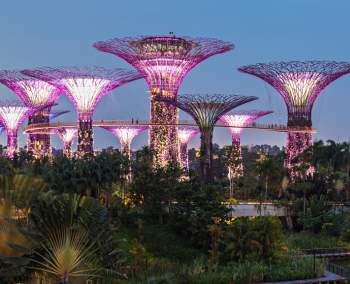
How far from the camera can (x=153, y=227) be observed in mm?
25516

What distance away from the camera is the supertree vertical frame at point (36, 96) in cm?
4316

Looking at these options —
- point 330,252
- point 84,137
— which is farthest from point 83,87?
point 330,252

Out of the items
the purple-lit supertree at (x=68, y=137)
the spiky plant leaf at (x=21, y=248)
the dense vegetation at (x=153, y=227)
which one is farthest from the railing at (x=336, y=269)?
the purple-lit supertree at (x=68, y=137)

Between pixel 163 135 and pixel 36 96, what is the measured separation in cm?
1743

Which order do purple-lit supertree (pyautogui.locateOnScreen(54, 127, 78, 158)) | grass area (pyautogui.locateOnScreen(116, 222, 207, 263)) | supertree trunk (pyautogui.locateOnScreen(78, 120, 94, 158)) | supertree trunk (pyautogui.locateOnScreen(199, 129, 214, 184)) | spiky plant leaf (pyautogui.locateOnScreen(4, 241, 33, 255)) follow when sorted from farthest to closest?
purple-lit supertree (pyautogui.locateOnScreen(54, 127, 78, 158)), supertree trunk (pyautogui.locateOnScreen(78, 120, 94, 158)), supertree trunk (pyautogui.locateOnScreen(199, 129, 214, 184)), grass area (pyautogui.locateOnScreen(116, 222, 207, 263)), spiky plant leaf (pyautogui.locateOnScreen(4, 241, 33, 255))

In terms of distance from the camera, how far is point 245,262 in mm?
18828

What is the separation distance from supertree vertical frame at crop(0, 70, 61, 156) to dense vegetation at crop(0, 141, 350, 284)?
13.1m

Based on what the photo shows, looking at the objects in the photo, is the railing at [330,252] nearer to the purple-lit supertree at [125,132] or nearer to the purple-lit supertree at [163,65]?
the purple-lit supertree at [163,65]

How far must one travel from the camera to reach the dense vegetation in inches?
457

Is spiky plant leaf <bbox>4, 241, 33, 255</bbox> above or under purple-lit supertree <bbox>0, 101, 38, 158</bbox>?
under

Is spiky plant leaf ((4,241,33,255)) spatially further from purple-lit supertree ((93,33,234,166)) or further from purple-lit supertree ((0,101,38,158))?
purple-lit supertree ((0,101,38,158))

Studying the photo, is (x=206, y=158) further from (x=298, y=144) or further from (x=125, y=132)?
(x=125, y=132)

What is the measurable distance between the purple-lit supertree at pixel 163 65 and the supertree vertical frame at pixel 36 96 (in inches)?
563

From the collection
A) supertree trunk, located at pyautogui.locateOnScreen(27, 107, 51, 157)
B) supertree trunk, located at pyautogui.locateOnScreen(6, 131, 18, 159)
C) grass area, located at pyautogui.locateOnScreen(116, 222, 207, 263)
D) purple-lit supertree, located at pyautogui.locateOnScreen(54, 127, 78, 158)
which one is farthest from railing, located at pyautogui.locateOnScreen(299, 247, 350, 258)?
supertree trunk, located at pyautogui.locateOnScreen(6, 131, 18, 159)
